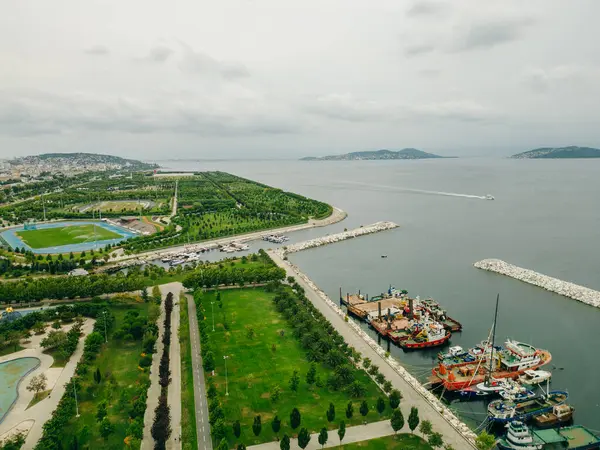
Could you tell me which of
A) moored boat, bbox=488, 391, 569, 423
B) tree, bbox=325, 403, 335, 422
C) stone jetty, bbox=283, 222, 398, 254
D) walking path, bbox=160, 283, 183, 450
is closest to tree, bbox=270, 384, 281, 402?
tree, bbox=325, 403, 335, 422

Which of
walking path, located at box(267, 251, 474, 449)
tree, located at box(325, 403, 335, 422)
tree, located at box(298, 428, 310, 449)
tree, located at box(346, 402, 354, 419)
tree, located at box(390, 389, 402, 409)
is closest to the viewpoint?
tree, located at box(298, 428, 310, 449)

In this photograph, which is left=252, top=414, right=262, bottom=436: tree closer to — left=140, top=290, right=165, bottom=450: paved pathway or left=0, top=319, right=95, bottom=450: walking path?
left=140, top=290, right=165, bottom=450: paved pathway

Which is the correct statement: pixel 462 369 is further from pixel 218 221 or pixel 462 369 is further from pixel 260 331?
pixel 218 221

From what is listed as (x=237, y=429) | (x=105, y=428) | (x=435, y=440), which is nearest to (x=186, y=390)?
(x=105, y=428)

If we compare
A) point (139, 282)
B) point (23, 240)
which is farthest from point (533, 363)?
point (23, 240)

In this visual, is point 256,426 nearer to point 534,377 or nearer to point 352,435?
point 352,435

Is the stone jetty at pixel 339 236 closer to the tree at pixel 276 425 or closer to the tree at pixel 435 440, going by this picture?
the tree at pixel 276 425

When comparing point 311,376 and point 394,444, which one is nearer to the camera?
point 394,444
